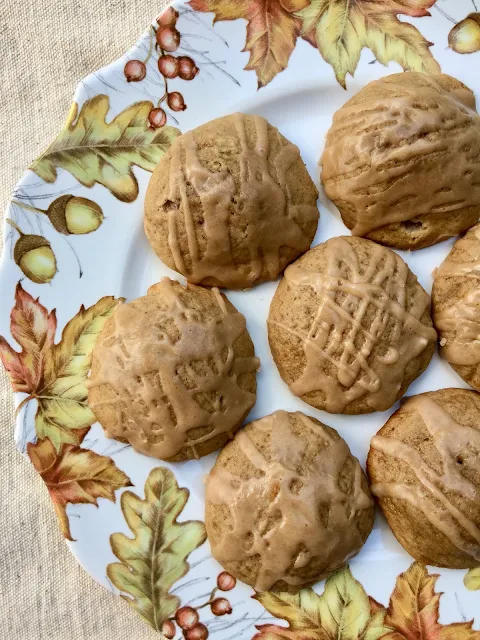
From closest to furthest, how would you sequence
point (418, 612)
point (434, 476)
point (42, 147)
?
point (434, 476)
point (418, 612)
point (42, 147)

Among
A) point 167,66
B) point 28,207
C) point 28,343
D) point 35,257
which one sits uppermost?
point 167,66

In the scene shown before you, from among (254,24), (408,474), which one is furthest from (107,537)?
(254,24)

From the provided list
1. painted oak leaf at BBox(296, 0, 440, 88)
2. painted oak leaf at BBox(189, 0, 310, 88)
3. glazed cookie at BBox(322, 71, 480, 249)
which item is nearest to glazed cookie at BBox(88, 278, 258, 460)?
glazed cookie at BBox(322, 71, 480, 249)

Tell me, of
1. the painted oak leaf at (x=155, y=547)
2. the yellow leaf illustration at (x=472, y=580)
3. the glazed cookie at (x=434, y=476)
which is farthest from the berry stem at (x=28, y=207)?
the yellow leaf illustration at (x=472, y=580)

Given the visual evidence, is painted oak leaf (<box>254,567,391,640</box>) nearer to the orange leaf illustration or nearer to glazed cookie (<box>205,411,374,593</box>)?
glazed cookie (<box>205,411,374,593</box>)

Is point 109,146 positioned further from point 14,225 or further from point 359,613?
point 359,613

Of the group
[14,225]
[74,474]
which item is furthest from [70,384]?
[14,225]
